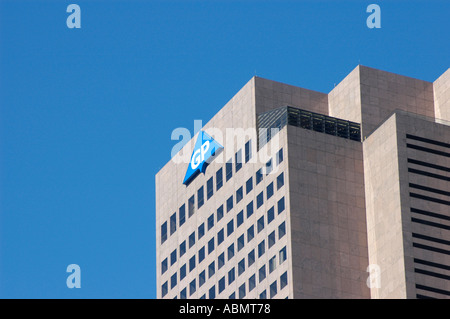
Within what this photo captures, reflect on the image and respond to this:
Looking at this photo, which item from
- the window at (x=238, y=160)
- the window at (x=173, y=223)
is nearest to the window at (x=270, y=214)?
the window at (x=238, y=160)

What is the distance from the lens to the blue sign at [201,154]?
563 ft

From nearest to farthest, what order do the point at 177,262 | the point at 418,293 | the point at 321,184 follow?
the point at 418,293, the point at 321,184, the point at 177,262

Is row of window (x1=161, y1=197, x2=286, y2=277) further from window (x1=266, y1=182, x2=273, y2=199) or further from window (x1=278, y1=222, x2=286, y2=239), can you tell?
window (x1=266, y1=182, x2=273, y2=199)

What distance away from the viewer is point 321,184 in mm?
158500

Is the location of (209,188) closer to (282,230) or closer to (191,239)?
(191,239)

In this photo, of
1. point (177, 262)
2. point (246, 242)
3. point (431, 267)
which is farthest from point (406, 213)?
point (177, 262)

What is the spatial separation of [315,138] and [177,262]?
93.8 ft

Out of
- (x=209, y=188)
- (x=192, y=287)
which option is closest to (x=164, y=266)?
(x=192, y=287)

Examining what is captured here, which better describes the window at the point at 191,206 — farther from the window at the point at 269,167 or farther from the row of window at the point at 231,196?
the window at the point at 269,167

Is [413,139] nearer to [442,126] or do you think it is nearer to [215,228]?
[442,126]

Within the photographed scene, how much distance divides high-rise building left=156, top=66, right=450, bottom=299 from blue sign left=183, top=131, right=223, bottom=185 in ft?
0.58

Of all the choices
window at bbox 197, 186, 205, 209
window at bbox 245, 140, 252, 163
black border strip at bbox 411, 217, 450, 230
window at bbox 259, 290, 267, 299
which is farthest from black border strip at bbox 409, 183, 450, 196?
window at bbox 197, 186, 205, 209

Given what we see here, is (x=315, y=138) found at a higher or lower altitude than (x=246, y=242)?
higher

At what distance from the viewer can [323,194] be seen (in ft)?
518
